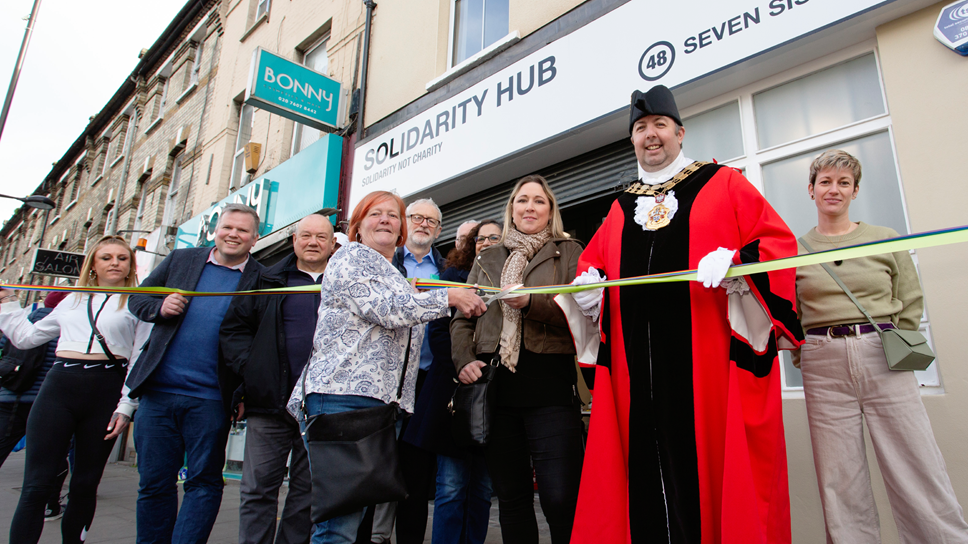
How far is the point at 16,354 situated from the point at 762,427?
5.28 m

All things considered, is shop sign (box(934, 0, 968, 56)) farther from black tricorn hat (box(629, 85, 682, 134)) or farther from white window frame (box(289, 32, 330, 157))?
white window frame (box(289, 32, 330, 157))

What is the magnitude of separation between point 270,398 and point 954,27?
405 cm

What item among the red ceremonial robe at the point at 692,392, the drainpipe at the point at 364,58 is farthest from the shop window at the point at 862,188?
the drainpipe at the point at 364,58

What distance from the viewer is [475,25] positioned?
6504 mm

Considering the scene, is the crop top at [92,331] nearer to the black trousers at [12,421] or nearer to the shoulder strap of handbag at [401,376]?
the black trousers at [12,421]

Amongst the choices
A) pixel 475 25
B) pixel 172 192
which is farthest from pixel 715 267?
pixel 172 192

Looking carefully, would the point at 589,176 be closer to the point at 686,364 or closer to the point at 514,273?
the point at 514,273

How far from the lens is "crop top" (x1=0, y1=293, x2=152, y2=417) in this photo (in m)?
3.14

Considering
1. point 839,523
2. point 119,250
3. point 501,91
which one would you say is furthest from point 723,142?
point 119,250

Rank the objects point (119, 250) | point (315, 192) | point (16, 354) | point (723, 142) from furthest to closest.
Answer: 1. point (315, 192)
2. point (16, 354)
3. point (723, 142)
4. point (119, 250)

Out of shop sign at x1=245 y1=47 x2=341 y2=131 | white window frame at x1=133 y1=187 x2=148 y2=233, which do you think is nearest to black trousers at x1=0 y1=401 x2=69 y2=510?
shop sign at x1=245 y1=47 x2=341 y2=131

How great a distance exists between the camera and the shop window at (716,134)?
12.8ft

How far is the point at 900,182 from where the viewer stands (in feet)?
9.82

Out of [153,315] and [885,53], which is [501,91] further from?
[153,315]
